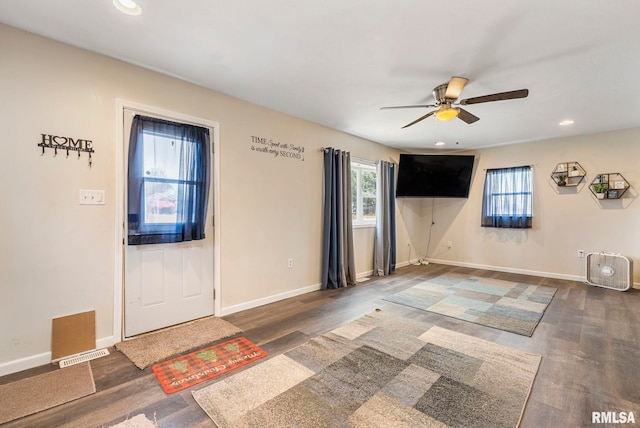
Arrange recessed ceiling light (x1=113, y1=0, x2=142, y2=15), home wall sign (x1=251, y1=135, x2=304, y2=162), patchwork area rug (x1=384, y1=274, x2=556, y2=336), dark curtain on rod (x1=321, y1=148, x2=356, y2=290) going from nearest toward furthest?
1. recessed ceiling light (x1=113, y1=0, x2=142, y2=15)
2. patchwork area rug (x1=384, y1=274, x2=556, y2=336)
3. home wall sign (x1=251, y1=135, x2=304, y2=162)
4. dark curtain on rod (x1=321, y1=148, x2=356, y2=290)

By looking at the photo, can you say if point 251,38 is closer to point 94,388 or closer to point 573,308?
point 94,388

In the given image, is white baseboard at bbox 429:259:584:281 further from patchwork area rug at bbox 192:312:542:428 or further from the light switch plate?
the light switch plate

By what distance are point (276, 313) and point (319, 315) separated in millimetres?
507

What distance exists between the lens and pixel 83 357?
234 centimetres

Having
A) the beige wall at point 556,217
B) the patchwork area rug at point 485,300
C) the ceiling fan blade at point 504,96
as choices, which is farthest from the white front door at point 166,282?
the beige wall at point 556,217

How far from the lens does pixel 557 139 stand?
16.9 ft

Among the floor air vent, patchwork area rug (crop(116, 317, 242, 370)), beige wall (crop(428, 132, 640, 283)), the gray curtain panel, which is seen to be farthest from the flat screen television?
the floor air vent

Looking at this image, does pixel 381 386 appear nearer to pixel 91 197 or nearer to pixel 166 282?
pixel 166 282

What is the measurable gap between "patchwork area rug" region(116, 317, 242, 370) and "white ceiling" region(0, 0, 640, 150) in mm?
2520

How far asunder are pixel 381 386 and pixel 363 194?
3.79 meters

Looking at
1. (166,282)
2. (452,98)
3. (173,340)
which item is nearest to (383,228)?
(452,98)

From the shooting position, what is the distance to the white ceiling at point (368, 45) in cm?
191

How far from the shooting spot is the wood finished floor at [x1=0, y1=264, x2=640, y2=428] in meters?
1.72

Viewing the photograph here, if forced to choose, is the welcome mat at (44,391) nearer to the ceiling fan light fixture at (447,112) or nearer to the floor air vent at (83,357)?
the floor air vent at (83,357)
